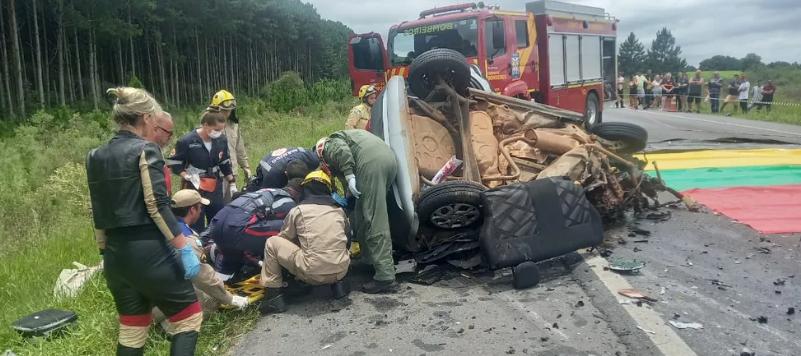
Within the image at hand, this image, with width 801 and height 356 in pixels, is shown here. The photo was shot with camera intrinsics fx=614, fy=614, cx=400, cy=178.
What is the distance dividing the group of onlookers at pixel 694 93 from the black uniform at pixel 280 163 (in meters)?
16.6

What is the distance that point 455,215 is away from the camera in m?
4.94

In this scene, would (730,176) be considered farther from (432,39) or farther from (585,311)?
(432,39)

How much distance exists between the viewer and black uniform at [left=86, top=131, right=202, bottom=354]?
2.85 meters

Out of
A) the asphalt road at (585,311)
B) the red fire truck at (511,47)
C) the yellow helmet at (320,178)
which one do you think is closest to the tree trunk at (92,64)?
the red fire truck at (511,47)

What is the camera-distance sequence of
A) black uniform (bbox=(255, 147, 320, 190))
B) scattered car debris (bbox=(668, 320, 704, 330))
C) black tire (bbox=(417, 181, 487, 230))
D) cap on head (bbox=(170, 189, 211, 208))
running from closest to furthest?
scattered car debris (bbox=(668, 320, 704, 330)) → cap on head (bbox=(170, 189, 211, 208)) → black tire (bbox=(417, 181, 487, 230)) → black uniform (bbox=(255, 147, 320, 190))

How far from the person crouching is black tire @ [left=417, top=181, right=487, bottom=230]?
2.44 feet

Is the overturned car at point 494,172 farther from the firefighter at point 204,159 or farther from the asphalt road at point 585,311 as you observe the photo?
the firefighter at point 204,159

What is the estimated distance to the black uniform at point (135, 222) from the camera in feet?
9.36


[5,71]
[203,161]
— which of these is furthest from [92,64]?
[203,161]

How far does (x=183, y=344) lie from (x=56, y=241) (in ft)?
15.3

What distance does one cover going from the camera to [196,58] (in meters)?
50.2

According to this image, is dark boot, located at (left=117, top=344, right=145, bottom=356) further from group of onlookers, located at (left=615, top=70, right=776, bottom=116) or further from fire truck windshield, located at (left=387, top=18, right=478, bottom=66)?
group of onlookers, located at (left=615, top=70, right=776, bottom=116)

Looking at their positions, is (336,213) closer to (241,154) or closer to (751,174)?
(241,154)

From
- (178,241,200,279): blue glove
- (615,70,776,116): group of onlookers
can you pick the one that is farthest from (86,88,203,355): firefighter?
(615,70,776,116): group of onlookers
